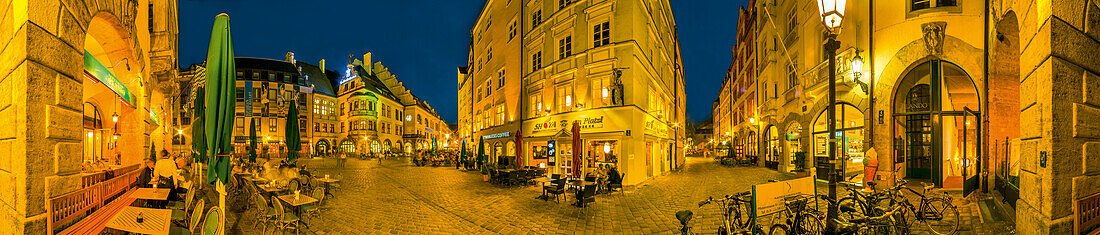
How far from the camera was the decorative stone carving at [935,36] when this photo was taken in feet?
41.1

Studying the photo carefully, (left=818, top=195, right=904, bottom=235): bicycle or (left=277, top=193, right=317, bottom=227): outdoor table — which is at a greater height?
(left=818, top=195, right=904, bottom=235): bicycle

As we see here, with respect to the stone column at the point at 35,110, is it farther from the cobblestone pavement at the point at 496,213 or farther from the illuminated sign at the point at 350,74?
the illuminated sign at the point at 350,74

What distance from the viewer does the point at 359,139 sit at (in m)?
54.6

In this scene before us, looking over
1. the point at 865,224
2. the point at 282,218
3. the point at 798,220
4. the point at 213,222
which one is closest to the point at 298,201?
the point at 282,218

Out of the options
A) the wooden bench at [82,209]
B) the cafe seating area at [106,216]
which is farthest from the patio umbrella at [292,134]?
the cafe seating area at [106,216]

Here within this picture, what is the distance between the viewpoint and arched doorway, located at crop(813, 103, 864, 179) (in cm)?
1789

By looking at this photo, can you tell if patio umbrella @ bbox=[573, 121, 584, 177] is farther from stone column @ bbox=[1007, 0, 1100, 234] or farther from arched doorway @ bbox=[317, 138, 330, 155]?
arched doorway @ bbox=[317, 138, 330, 155]

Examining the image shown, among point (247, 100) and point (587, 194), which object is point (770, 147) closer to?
point (587, 194)

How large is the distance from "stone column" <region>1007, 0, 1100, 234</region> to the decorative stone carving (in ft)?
27.0

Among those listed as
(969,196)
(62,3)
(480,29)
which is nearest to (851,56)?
(969,196)

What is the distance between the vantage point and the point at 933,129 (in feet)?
46.0

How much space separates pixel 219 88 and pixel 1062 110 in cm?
1065

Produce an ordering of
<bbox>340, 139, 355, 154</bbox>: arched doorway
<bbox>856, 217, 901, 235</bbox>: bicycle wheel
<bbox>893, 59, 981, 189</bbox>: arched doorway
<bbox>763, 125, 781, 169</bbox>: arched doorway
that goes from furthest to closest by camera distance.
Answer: <bbox>340, 139, 355, 154</bbox>: arched doorway, <bbox>763, 125, 781, 169</bbox>: arched doorway, <bbox>893, 59, 981, 189</bbox>: arched doorway, <bbox>856, 217, 901, 235</bbox>: bicycle wheel

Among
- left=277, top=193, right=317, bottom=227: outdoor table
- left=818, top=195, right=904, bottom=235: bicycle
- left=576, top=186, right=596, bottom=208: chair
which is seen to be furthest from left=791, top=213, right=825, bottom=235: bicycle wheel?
left=277, top=193, right=317, bottom=227: outdoor table
